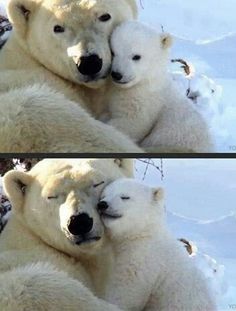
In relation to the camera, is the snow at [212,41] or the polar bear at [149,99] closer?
the polar bear at [149,99]

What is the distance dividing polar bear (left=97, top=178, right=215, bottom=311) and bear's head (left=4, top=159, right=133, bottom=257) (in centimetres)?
4

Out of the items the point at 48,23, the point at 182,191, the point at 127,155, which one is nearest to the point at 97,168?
the point at 127,155

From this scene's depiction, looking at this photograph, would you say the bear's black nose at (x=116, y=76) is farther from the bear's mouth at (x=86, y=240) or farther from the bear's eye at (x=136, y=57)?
the bear's mouth at (x=86, y=240)

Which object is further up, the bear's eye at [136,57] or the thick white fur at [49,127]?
the bear's eye at [136,57]

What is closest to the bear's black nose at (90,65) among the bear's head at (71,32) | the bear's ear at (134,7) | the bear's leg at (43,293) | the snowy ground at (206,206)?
the bear's head at (71,32)

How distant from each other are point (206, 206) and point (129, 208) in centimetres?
22

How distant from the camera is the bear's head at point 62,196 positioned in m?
2.13

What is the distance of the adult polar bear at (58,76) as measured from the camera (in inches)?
81.6

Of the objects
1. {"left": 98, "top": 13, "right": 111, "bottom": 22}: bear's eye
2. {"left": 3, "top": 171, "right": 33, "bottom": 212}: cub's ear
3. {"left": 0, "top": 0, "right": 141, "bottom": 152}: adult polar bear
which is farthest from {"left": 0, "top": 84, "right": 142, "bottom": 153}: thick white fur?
{"left": 98, "top": 13, "right": 111, "bottom": 22}: bear's eye

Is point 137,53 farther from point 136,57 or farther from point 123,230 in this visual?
point 123,230

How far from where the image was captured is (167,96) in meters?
2.17

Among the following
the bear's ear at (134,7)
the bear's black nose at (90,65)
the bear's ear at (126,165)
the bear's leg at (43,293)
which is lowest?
the bear's leg at (43,293)

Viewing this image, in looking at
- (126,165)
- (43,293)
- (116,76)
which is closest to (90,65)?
(116,76)

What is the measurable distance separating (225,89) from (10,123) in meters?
0.55
